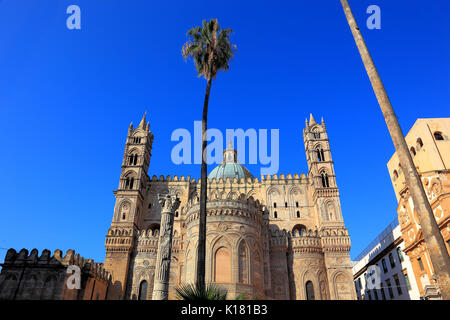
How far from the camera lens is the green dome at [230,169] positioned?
5062 centimetres

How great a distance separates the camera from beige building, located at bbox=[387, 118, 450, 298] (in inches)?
843

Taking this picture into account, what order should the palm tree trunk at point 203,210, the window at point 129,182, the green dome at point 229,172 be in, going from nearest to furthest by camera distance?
the palm tree trunk at point 203,210
the window at point 129,182
the green dome at point 229,172

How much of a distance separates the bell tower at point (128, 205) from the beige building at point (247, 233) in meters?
0.12

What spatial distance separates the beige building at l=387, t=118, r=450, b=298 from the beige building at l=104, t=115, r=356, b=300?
12285 mm

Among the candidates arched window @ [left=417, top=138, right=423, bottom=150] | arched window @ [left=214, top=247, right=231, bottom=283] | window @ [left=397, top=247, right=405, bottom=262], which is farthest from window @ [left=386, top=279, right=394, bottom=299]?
arched window @ [left=214, top=247, right=231, bottom=283]

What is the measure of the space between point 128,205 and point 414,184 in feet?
123

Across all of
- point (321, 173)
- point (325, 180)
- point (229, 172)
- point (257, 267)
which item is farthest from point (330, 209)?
point (229, 172)

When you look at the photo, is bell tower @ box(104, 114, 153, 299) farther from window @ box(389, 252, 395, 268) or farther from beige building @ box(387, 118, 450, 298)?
window @ box(389, 252, 395, 268)

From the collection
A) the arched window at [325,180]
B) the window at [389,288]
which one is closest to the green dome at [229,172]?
the arched window at [325,180]

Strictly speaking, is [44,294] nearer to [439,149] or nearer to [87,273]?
[87,273]

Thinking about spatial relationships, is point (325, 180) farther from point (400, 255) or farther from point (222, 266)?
point (222, 266)

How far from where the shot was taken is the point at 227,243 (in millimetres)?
32781

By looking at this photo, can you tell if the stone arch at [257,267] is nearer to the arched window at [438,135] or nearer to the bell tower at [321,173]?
the bell tower at [321,173]

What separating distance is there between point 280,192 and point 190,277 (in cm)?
1988
